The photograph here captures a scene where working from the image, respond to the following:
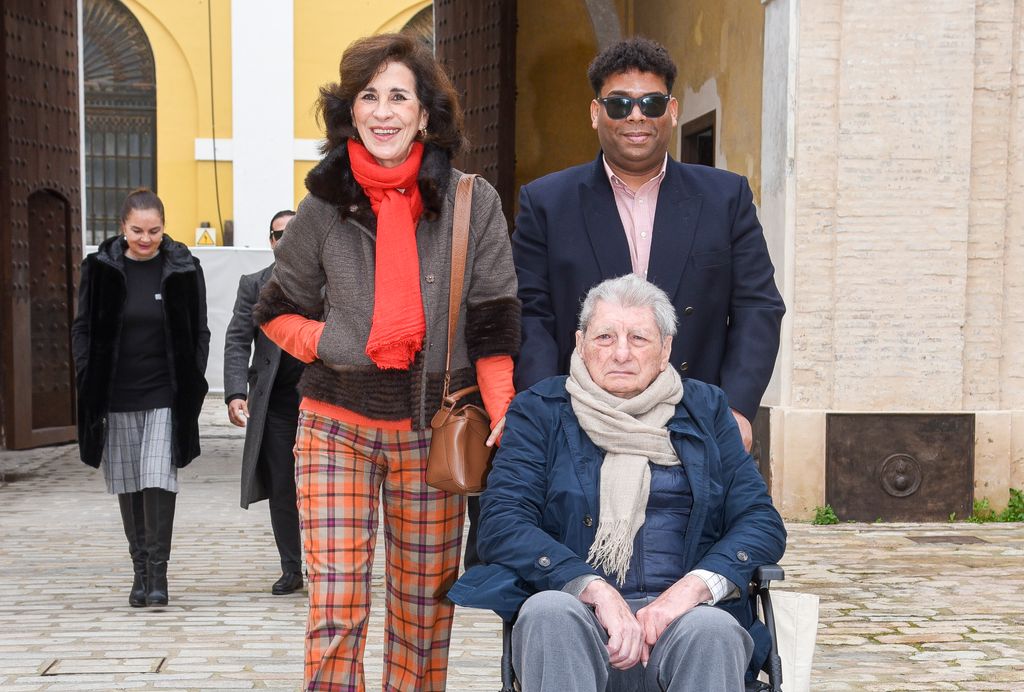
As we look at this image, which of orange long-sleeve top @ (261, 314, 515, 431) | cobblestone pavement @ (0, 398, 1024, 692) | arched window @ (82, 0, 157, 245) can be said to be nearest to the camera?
orange long-sleeve top @ (261, 314, 515, 431)

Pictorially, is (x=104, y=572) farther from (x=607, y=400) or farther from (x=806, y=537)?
(x=607, y=400)

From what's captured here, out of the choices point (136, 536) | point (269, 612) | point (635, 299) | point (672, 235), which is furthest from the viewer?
point (136, 536)

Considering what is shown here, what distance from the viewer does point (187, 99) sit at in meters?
24.1

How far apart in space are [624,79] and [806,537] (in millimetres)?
4854

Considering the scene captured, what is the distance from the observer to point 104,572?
727 cm

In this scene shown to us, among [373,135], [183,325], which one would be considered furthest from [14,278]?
[373,135]

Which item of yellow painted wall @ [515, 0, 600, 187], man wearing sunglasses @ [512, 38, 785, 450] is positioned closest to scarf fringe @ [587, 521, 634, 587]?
man wearing sunglasses @ [512, 38, 785, 450]

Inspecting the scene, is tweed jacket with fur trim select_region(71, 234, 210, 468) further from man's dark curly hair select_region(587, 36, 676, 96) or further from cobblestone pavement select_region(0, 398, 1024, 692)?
man's dark curly hair select_region(587, 36, 676, 96)

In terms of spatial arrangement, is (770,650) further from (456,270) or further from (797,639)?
(456,270)

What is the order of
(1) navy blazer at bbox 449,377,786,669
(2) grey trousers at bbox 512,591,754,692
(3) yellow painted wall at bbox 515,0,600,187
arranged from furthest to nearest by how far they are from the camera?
(3) yellow painted wall at bbox 515,0,600,187, (1) navy blazer at bbox 449,377,786,669, (2) grey trousers at bbox 512,591,754,692

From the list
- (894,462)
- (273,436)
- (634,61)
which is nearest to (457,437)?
(634,61)

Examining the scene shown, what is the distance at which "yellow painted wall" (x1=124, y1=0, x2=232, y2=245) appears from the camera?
24.0 metres

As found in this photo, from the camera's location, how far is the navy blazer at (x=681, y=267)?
387 centimetres

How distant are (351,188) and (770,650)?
1.53m
